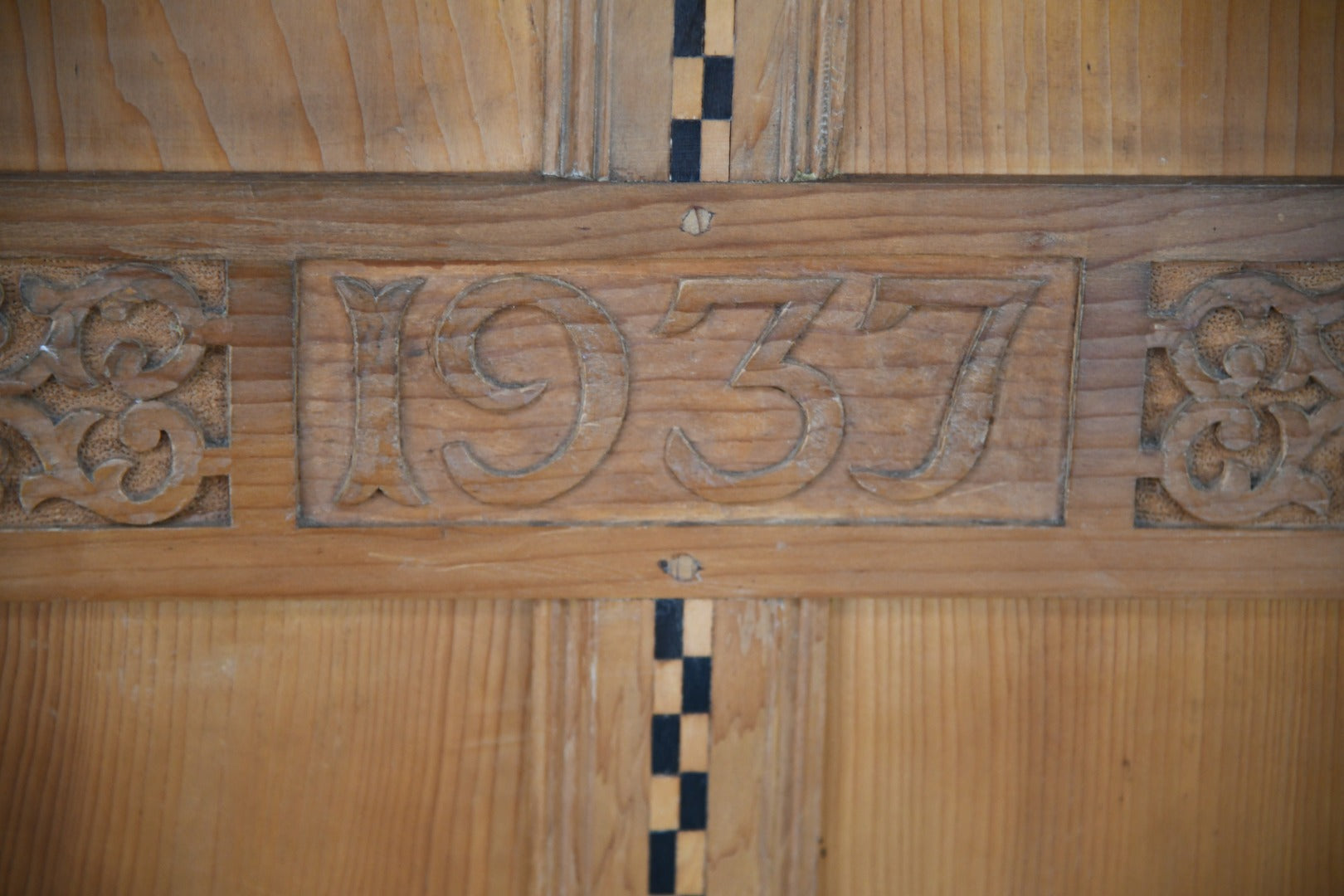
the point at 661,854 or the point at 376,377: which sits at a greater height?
the point at 376,377

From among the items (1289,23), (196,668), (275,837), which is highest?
(1289,23)

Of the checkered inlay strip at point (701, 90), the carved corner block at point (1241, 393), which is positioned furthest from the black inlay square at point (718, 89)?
the carved corner block at point (1241, 393)

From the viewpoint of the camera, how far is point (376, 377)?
1.81 feet

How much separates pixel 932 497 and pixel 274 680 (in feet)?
1.38

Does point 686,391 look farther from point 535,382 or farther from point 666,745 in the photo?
point 666,745

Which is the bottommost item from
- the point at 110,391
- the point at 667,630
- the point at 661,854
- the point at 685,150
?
the point at 661,854

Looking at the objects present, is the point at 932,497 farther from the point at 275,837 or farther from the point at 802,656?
the point at 275,837

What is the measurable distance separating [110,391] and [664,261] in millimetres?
332

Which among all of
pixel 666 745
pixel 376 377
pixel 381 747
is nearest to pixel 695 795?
pixel 666 745

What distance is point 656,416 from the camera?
0.57 meters

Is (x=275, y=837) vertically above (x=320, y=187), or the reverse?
(x=320, y=187)

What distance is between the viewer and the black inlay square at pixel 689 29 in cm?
54

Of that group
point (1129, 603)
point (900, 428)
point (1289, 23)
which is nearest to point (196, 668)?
point (900, 428)

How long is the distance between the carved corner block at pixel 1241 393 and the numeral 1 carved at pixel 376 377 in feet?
1.47
